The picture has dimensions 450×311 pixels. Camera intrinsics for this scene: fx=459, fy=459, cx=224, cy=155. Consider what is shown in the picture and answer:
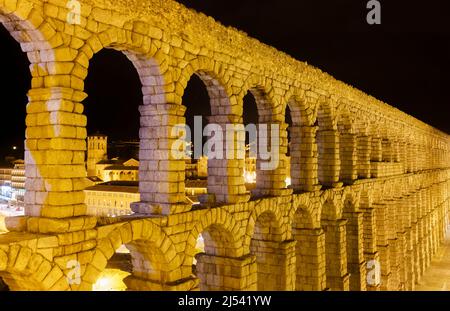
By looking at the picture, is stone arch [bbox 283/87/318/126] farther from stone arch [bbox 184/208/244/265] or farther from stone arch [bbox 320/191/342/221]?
stone arch [bbox 184/208/244/265]

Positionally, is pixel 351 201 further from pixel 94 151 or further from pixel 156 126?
pixel 94 151

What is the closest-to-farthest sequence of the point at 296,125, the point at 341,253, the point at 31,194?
the point at 31,194 → the point at 296,125 → the point at 341,253

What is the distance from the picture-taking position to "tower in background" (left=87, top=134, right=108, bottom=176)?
74000 mm

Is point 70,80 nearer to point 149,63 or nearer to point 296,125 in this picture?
point 149,63

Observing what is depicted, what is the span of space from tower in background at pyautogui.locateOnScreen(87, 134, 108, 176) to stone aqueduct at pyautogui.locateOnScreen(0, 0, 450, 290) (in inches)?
2280

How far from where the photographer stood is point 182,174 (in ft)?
34.3

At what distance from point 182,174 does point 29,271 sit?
4.12 metres

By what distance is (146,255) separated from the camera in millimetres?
9977

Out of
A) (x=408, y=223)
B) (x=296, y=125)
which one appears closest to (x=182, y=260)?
(x=296, y=125)

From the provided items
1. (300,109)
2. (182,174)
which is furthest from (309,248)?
(182,174)

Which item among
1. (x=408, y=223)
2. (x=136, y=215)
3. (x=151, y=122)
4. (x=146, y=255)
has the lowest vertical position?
(x=408, y=223)

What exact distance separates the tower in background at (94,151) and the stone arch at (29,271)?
67.9 metres

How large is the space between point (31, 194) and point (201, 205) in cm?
464

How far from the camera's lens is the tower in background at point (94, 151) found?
74.0 m
